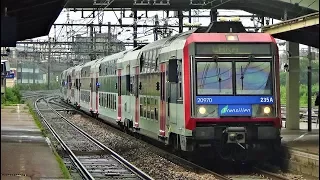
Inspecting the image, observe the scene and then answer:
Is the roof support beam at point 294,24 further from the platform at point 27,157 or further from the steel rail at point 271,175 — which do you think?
the platform at point 27,157

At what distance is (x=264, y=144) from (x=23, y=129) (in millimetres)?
13076

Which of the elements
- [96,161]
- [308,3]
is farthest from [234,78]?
[308,3]

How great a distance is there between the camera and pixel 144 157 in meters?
17.0

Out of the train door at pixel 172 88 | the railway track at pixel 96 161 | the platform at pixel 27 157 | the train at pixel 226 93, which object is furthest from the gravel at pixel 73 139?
the train at pixel 226 93

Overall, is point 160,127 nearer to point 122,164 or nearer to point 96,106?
point 122,164

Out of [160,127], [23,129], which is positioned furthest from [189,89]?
[23,129]

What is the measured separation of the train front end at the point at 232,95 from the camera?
42.0ft

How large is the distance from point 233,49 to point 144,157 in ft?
16.7

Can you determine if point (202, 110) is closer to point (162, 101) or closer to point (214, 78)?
point (214, 78)

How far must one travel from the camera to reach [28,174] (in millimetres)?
11938

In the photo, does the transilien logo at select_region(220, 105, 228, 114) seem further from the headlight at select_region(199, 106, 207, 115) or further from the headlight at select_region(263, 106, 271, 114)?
the headlight at select_region(263, 106, 271, 114)

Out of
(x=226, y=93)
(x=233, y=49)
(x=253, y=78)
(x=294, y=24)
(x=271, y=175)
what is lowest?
(x=271, y=175)

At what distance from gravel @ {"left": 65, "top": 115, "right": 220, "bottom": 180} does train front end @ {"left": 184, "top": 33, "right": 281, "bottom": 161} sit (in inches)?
31.0

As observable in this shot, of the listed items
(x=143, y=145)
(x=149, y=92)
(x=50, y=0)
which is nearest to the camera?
(x=50, y=0)
